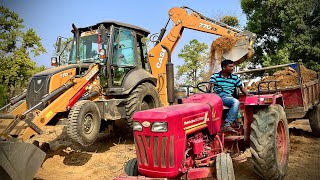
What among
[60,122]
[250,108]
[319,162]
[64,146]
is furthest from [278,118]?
[64,146]

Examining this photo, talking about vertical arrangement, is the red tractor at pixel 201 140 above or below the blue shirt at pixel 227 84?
below

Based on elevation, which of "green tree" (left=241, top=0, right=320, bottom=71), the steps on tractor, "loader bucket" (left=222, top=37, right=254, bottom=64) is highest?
→ "green tree" (left=241, top=0, right=320, bottom=71)

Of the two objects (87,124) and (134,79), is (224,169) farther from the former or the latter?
(134,79)

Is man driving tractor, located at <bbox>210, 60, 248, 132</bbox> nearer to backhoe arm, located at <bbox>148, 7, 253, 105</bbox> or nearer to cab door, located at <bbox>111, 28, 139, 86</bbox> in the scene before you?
cab door, located at <bbox>111, 28, 139, 86</bbox>

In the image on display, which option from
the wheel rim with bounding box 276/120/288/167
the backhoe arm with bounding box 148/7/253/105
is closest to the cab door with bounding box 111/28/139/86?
the backhoe arm with bounding box 148/7/253/105

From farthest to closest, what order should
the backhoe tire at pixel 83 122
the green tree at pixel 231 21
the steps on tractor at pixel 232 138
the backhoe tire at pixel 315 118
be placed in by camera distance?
the green tree at pixel 231 21
the backhoe tire at pixel 315 118
the backhoe tire at pixel 83 122
the steps on tractor at pixel 232 138

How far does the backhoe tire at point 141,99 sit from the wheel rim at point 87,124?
113 cm

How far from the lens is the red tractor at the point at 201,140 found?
3.54 metres

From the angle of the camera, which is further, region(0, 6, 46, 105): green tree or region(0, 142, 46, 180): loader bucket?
region(0, 6, 46, 105): green tree

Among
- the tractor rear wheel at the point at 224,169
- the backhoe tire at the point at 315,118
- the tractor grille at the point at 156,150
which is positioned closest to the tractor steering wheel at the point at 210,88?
the tractor rear wheel at the point at 224,169

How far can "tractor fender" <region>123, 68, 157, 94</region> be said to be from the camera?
710 centimetres

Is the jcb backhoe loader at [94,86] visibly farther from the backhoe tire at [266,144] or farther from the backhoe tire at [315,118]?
the backhoe tire at [315,118]

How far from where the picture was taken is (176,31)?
9133 mm

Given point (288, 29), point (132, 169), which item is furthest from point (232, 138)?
point (288, 29)
